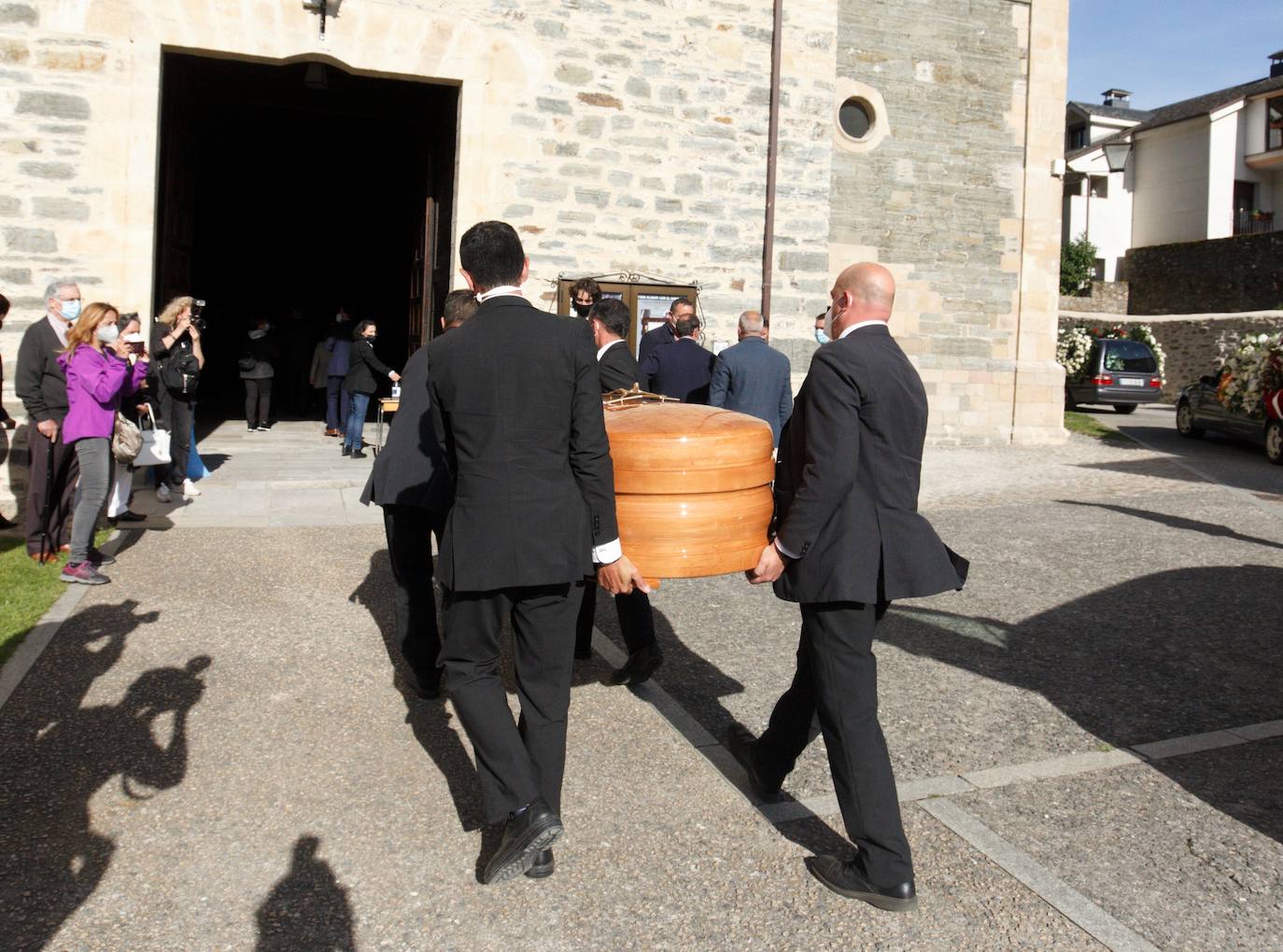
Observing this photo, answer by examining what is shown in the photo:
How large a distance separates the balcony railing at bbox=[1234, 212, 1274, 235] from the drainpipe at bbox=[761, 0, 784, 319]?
36417 millimetres

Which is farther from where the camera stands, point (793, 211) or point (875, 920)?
point (793, 211)

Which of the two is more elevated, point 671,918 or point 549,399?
point 549,399

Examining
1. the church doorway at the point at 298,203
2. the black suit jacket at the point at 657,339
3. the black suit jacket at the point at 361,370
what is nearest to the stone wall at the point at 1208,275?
the church doorway at the point at 298,203

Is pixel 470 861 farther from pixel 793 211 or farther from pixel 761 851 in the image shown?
pixel 793 211

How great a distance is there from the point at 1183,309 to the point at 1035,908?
126ft

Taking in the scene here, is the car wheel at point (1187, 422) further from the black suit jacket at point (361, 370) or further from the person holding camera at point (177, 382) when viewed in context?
the person holding camera at point (177, 382)

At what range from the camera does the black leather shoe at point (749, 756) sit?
3.74 metres

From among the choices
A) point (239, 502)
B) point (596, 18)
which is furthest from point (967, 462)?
point (239, 502)

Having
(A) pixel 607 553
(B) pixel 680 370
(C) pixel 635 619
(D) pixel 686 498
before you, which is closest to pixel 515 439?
(A) pixel 607 553

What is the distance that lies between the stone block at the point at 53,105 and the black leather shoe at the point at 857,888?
916 centimetres

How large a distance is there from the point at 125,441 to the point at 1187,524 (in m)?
8.70

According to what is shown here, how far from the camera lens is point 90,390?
6.52 m

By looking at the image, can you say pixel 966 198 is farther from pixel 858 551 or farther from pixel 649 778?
pixel 858 551

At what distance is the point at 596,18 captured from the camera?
1105 cm
